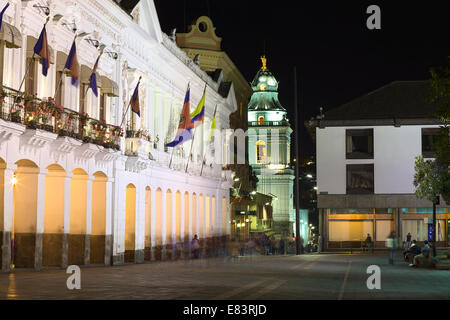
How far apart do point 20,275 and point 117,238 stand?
12023 millimetres

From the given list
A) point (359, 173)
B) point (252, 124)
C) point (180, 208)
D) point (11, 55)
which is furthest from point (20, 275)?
point (252, 124)

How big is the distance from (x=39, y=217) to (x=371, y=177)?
39.2 m

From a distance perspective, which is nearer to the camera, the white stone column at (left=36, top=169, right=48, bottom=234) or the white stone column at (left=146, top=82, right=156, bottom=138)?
the white stone column at (left=36, top=169, right=48, bottom=234)

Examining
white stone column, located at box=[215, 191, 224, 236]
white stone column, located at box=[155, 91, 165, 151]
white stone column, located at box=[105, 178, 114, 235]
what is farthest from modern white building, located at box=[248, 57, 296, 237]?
white stone column, located at box=[105, 178, 114, 235]

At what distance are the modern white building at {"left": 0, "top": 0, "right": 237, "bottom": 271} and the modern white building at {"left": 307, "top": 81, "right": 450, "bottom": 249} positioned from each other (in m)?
14.0

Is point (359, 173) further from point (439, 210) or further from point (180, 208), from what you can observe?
point (180, 208)

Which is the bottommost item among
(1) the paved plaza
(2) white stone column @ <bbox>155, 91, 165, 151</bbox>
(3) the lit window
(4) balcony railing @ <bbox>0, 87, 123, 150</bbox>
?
(1) the paved plaza

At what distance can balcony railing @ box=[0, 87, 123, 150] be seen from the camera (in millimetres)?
26953

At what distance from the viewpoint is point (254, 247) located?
57812 mm

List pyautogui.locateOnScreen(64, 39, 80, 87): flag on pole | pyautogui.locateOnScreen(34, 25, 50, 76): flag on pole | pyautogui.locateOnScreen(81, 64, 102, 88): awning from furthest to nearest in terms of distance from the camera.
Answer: pyautogui.locateOnScreen(81, 64, 102, 88): awning
pyautogui.locateOnScreen(64, 39, 80, 87): flag on pole
pyautogui.locateOnScreen(34, 25, 50, 76): flag on pole

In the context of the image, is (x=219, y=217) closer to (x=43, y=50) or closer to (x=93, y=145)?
(x=93, y=145)

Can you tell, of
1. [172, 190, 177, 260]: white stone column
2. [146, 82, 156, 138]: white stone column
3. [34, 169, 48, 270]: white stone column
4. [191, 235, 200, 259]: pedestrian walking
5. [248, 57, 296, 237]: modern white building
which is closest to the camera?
[34, 169, 48, 270]: white stone column

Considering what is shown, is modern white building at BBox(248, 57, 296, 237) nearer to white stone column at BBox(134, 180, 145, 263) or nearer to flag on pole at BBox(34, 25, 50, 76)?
white stone column at BBox(134, 180, 145, 263)
